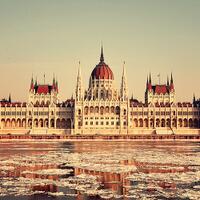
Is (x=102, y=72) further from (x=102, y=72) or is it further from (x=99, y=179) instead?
(x=99, y=179)

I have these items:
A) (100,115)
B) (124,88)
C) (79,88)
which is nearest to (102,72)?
(124,88)

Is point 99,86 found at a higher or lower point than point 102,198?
higher

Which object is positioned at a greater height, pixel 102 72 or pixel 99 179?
pixel 102 72

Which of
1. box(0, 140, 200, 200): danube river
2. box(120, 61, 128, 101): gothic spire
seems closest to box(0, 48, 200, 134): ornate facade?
box(120, 61, 128, 101): gothic spire

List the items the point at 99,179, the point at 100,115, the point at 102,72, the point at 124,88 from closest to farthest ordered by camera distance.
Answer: the point at 99,179, the point at 100,115, the point at 124,88, the point at 102,72

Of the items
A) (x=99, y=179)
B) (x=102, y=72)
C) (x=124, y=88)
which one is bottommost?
(x=99, y=179)

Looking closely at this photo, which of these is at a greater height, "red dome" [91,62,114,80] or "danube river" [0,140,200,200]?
"red dome" [91,62,114,80]

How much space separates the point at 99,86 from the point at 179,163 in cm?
11205

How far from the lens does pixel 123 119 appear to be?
458 feet

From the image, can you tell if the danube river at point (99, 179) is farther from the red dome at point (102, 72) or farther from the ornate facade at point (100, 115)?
the red dome at point (102, 72)

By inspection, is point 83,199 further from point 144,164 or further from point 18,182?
point 144,164

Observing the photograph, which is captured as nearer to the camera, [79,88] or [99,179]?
[99,179]

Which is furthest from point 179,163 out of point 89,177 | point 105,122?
point 105,122

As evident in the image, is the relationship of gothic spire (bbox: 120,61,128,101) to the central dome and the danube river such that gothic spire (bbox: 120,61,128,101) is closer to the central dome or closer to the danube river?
the central dome
